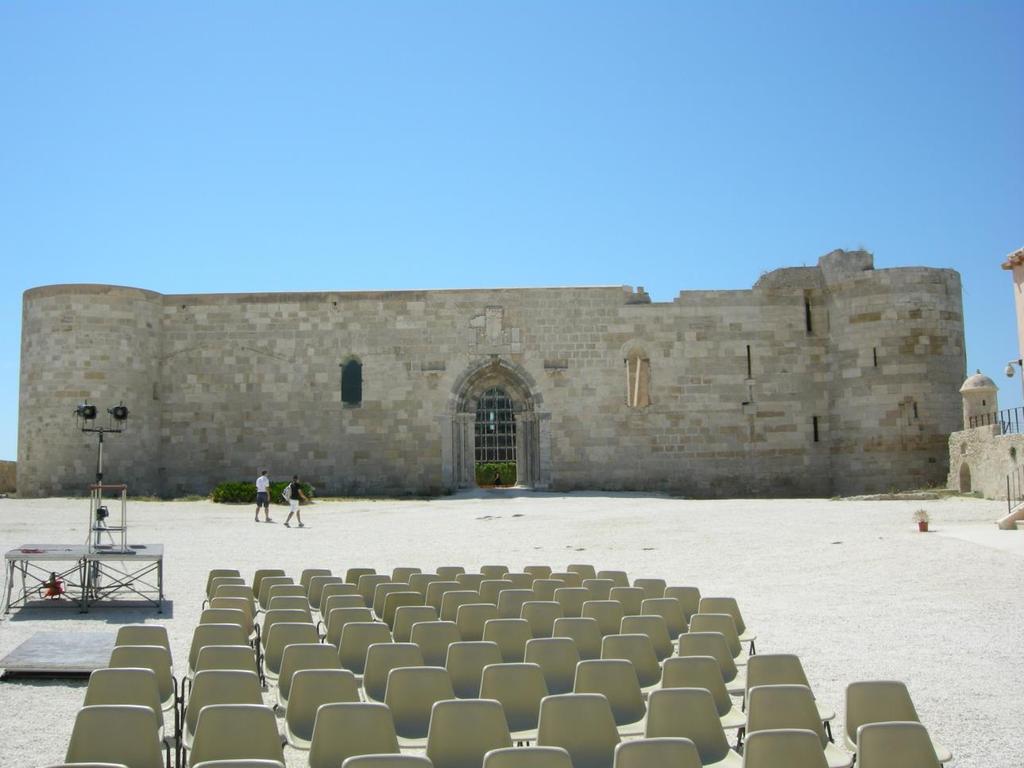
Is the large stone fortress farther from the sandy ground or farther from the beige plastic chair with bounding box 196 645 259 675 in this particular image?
the beige plastic chair with bounding box 196 645 259 675

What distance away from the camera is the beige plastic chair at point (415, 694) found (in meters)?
5.22

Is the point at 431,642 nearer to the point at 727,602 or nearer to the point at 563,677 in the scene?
the point at 563,677

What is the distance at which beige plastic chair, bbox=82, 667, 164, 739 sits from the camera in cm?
509

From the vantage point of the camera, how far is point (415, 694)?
525cm

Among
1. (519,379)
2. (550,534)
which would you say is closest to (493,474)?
(519,379)

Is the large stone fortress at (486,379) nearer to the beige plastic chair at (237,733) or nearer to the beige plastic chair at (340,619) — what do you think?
the beige plastic chair at (340,619)

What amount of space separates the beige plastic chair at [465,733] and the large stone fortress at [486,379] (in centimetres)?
2098

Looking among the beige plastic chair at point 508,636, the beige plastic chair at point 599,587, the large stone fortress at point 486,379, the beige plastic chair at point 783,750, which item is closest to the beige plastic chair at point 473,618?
the beige plastic chair at point 508,636

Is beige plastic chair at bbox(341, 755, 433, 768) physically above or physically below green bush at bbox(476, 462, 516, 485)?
below

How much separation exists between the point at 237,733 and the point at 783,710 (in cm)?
244

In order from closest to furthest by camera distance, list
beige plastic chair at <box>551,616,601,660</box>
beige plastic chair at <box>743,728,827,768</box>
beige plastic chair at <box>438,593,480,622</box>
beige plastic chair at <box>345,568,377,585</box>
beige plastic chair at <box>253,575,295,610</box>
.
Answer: beige plastic chair at <box>743,728,827,768</box> → beige plastic chair at <box>551,616,601,660</box> → beige plastic chair at <box>438,593,480,622</box> → beige plastic chair at <box>253,575,295,610</box> → beige plastic chair at <box>345,568,377,585</box>

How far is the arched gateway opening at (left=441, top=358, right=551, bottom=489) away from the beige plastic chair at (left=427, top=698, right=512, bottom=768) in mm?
20995

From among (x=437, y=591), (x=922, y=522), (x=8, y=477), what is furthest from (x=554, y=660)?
(x=8, y=477)

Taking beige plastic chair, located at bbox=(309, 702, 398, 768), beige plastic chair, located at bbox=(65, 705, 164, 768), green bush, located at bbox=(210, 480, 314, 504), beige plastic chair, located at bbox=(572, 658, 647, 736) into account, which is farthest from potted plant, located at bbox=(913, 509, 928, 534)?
green bush, located at bbox=(210, 480, 314, 504)
